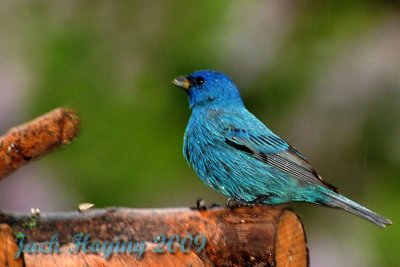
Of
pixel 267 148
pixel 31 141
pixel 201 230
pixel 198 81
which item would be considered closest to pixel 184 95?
pixel 198 81

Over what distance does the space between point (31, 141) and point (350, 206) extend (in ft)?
4.85

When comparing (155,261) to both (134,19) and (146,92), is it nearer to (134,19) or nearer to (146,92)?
(146,92)

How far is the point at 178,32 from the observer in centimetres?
549

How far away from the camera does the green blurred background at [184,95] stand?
17.4ft

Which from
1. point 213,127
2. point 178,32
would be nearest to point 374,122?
point 178,32

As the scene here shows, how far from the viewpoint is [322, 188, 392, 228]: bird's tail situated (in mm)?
3975

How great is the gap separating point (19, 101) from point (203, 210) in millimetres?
2456

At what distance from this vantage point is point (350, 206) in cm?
411

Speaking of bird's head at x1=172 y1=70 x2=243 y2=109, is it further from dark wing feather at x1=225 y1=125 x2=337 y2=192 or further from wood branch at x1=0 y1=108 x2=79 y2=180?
wood branch at x1=0 y1=108 x2=79 y2=180

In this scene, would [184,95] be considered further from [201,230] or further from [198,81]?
[201,230]

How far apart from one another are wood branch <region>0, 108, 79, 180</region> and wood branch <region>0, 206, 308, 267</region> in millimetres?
341

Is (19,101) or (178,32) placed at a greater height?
(178,32)

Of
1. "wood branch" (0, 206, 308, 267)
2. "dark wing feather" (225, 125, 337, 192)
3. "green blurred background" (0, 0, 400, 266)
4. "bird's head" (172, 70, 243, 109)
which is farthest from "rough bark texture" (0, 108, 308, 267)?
"green blurred background" (0, 0, 400, 266)

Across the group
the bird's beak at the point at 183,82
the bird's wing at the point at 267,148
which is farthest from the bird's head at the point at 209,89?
the bird's wing at the point at 267,148
